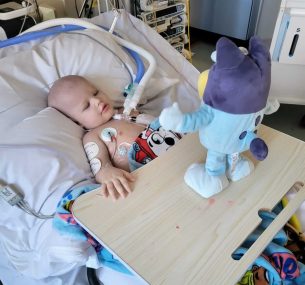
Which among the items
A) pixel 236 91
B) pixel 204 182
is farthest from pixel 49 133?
pixel 236 91

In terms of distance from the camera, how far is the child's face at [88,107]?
1.12 m

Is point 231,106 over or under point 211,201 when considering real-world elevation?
over

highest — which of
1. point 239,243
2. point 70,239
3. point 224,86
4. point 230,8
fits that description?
point 224,86

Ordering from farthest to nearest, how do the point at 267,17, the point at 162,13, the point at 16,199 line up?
the point at 267,17 < the point at 162,13 < the point at 16,199

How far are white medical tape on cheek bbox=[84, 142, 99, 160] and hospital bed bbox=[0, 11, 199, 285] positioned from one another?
18 millimetres

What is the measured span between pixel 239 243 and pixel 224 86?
0.32 meters

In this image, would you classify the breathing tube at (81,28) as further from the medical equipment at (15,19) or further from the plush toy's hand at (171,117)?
the plush toy's hand at (171,117)

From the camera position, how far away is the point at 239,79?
595 millimetres

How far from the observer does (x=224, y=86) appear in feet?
1.98

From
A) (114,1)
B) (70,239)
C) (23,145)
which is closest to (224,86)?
(70,239)

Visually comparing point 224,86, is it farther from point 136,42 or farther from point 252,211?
point 136,42

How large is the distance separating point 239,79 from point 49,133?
64 centimetres

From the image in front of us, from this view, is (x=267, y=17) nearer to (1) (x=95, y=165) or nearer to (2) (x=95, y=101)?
(2) (x=95, y=101)

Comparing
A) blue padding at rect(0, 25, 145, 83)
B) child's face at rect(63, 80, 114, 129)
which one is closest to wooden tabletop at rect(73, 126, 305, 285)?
child's face at rect(63, 80, 114, 129)
